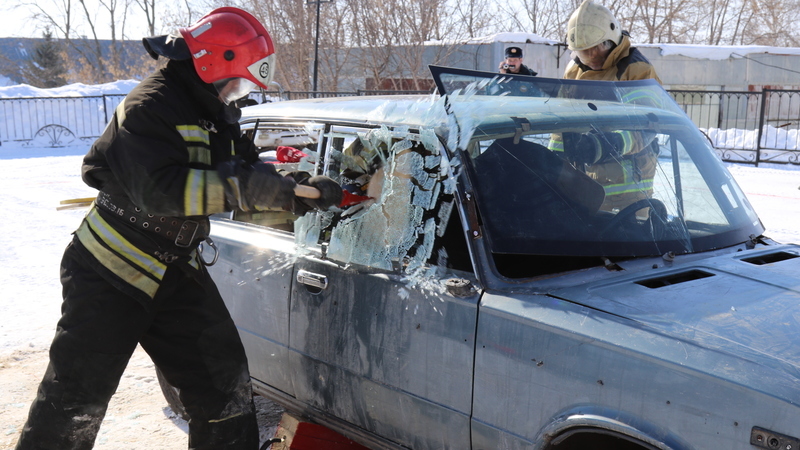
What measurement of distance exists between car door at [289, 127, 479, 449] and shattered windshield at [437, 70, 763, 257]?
6.9 inches

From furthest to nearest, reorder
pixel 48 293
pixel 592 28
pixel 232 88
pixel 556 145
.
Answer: pixel 48 293
pixel 592 28
pixel 556 145
pixel 232 88

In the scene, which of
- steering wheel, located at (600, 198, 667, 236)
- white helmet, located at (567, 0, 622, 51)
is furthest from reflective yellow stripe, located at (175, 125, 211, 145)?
white helmet, located at (567, 0, 622, 51)

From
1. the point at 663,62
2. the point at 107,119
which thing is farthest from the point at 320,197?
the point at 107,119

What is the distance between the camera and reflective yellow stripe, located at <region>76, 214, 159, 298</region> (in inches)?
101

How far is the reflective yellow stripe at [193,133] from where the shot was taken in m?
2.51

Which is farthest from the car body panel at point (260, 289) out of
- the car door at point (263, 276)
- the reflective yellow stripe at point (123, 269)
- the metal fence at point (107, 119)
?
the metal fence at point (107, 119)

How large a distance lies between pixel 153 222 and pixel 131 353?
490 millimetres

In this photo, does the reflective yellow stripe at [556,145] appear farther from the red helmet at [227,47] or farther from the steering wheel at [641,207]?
the red helmet at [227,47]

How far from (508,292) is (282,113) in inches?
63.8

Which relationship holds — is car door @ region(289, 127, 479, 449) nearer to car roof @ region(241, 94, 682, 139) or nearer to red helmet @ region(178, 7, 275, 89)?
car roof @ region(241, 94, 682, 139)

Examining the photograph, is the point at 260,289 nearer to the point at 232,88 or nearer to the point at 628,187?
the point at 232,88

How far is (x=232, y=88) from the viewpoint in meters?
2.65

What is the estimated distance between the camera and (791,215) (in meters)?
8.05

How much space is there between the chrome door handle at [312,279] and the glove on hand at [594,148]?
1050 mm
